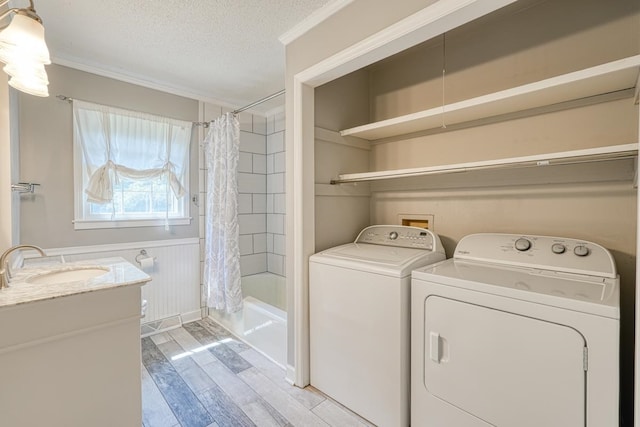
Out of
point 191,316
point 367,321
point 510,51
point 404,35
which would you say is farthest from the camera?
point 191,316

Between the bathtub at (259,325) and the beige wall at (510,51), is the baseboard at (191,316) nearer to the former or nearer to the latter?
the bathtub at (259,325)

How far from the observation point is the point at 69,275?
145 cm

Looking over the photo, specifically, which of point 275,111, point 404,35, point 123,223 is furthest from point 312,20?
point 123,223

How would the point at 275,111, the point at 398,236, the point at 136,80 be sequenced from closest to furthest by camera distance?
1. the point at 398,236
2. the point at 136,80
3. the point at 275,111

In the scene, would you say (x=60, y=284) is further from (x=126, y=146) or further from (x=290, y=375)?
(x=126, y=146)

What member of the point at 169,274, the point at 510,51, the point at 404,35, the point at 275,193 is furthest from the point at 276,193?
the point at 510,51

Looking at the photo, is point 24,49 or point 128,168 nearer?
point 24,49

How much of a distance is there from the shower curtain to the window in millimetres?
343

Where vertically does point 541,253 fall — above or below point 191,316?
above

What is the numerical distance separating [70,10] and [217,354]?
8.17 feet

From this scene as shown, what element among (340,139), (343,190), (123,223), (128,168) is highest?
(340,139)

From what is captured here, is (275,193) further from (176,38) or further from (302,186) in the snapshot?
(176,38)

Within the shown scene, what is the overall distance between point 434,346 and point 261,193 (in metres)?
2.67

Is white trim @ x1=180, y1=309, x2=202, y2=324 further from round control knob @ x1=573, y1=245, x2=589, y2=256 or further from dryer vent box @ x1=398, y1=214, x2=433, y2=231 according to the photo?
round control knob @ x1=573, y1=245, x2=589, y2=256
